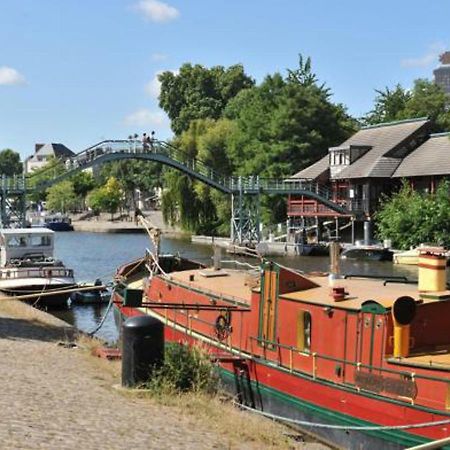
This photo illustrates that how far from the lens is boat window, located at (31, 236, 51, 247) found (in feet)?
131

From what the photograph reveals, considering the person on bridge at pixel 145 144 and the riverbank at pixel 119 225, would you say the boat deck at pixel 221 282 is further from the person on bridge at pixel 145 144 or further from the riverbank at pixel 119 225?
the riverbank at pixel 119 225

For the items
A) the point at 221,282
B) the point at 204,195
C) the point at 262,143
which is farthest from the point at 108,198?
the point at 221,282

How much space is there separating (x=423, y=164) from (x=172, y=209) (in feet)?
114

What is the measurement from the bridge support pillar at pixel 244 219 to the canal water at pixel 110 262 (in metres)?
3.14

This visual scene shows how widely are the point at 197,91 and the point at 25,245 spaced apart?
89.7 metres

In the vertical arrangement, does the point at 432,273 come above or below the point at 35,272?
above

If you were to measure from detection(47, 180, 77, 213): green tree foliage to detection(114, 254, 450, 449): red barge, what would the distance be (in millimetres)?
122926

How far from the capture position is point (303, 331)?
1625 cm

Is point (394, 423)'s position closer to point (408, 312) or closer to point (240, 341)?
point (408, 312)

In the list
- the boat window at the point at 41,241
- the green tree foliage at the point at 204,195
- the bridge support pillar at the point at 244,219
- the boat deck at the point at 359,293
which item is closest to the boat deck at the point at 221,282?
the boat deck at the point at 359,293

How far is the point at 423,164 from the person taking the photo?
215 ft

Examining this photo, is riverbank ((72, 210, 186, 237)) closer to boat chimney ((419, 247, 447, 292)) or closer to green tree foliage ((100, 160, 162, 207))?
green tree foliage ((100, 160, 162, 207))

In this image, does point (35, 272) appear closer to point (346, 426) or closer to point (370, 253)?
point (346, 426)

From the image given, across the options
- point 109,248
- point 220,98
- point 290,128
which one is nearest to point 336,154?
point 290,128
